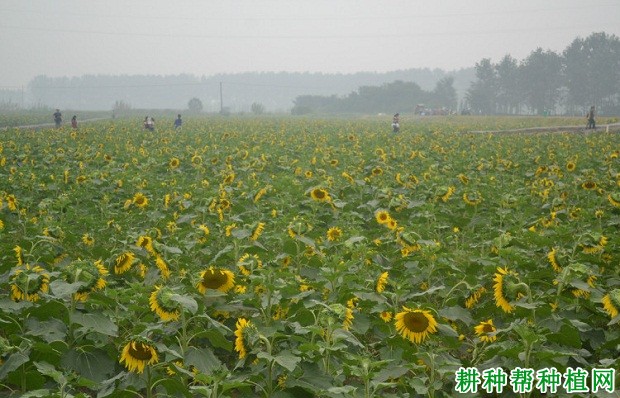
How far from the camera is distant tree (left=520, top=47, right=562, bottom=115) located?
9025 cm

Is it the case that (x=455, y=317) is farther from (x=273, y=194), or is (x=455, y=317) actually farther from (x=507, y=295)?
(x=273, y=194)

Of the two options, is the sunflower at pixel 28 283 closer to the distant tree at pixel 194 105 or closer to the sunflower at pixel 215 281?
the sunflower at pixel 215 281

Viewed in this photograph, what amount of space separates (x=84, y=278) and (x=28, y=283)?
1.51ft

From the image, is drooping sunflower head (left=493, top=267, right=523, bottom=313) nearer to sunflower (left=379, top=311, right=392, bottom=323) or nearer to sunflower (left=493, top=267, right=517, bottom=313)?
sunflower (left=493, top=267, right=517, bottom=313)

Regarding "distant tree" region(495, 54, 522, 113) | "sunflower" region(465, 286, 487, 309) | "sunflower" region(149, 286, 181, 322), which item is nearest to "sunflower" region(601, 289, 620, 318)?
"sunflower" region(465, 286, 487, 309)

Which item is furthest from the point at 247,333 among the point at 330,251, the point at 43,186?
the point at 43,186

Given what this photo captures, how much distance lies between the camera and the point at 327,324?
3.25m

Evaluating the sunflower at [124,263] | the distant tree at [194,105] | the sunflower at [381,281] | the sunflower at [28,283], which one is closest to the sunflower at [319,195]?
the sunflower at [381,281]

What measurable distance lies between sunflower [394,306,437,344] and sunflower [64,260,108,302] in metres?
1.86

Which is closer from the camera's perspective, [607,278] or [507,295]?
[507,295]

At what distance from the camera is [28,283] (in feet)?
11.7

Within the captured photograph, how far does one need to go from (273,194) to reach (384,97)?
9061 centimetres

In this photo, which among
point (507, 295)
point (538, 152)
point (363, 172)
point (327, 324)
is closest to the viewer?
point (327, 324)

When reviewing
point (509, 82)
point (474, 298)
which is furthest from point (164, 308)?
point (509, 82)
